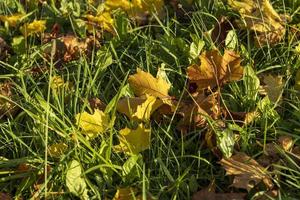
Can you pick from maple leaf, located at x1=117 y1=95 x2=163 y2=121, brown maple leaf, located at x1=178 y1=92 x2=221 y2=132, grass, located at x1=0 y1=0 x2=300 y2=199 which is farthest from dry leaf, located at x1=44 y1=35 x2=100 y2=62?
brown maple leaf, located at x1=178 y1=92 x2=221 y2=132

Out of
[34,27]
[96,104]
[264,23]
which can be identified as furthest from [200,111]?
[34,27]

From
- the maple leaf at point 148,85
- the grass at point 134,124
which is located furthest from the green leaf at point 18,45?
the maple leaf at point 148,85

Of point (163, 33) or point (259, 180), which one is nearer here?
point (259, 180)

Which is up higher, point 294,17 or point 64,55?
point 294,17

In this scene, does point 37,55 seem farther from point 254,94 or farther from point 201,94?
point 254,94

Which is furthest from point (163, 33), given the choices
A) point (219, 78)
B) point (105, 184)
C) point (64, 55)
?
point (105, 184)

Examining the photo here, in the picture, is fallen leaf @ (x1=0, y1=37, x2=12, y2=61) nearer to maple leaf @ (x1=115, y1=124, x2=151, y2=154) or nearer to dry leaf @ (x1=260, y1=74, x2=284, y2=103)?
maple leaf @ (x1=115, y1=124, x2=151, y2=154)

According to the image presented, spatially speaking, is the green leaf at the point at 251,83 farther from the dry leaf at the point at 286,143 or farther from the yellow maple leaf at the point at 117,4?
the yellow maple leaf at the point at 117,4
